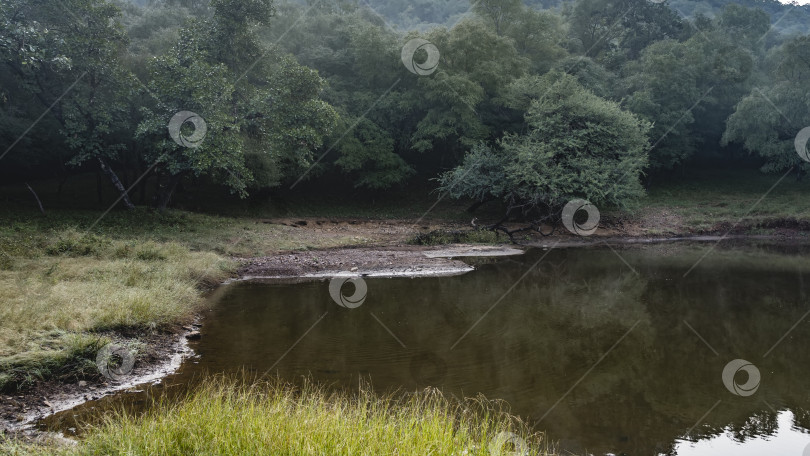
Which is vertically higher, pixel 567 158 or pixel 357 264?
pixel 567 158

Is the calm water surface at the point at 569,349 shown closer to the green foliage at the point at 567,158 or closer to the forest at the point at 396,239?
the forest at the point at 396,239

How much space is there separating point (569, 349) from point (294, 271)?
873 centimetres

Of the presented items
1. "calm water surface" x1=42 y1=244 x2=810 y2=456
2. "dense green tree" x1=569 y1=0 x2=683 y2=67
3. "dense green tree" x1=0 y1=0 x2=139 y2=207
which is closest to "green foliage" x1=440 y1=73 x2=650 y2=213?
"calm water surface" x1=42 y1=244 x2=810 y2=456

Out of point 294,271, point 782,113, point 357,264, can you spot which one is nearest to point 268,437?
point 294,271

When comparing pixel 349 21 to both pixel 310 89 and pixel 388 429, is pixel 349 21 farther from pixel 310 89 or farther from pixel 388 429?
pixel 388 429

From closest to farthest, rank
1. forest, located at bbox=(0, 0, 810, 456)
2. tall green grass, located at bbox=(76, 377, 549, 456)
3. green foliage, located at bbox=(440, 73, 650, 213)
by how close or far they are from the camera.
Result: tall green grass, located at bbox=(76, 377, 549, 456) < forest, located at bbox=(0, 0, 810, 456) < green foliage, located at bbox=(440, 73, 650, 213)

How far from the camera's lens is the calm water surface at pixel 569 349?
5.86 metres

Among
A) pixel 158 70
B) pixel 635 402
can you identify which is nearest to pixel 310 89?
pixel 158 70

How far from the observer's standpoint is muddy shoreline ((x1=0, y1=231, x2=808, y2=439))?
560 cm

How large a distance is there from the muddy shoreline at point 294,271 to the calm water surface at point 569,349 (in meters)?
0.32

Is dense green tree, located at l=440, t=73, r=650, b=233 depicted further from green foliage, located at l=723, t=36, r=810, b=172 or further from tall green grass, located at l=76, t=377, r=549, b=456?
tall green grass, located at l=76, t=377, r=549, b=456

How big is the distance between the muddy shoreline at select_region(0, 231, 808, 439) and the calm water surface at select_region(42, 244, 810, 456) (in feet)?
1.06

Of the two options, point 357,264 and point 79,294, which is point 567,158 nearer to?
point 357,264

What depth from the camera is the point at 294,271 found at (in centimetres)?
1479
